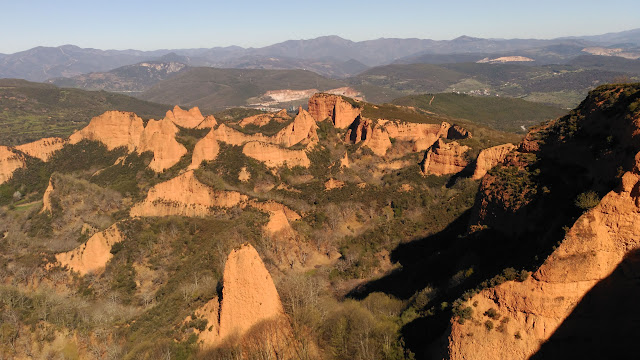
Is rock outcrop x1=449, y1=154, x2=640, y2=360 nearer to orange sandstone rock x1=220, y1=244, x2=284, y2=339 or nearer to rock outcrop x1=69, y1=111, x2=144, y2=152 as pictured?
orange sandstone rock x1=220, y1=244, x2=284, y2=339

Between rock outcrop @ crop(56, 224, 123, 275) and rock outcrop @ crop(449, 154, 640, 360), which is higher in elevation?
rock outcrop @ crop(449, 154, 640, 360)

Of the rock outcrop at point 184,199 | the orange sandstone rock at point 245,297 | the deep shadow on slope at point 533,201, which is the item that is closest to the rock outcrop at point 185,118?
the rock outcrop at point 184,199

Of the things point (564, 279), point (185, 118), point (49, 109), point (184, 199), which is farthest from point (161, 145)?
point (49, 109)

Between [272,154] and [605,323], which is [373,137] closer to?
[272,154]

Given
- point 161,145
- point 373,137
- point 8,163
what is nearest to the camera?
point 161,145

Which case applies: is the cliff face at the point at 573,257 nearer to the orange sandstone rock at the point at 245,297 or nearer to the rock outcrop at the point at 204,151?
the orange sandstone rock at the point at 245,297

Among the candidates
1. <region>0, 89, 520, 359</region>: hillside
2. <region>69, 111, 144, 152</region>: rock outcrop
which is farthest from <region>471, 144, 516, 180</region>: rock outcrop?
<region>69, 111, 144, 152</region>: rock outcrop
